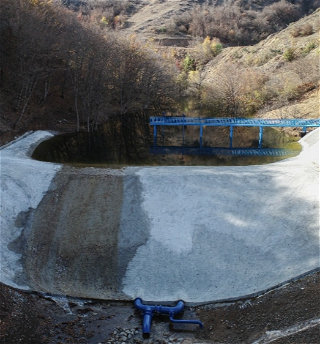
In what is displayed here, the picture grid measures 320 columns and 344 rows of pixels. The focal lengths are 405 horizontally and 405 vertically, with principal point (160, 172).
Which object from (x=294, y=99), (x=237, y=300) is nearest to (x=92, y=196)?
(x=237, y=300)

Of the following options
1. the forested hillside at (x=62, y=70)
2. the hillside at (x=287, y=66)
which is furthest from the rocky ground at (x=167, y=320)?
the hillside at (x=287, y=66)

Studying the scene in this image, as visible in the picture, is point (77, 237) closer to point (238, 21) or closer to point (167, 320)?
point (167, 320)

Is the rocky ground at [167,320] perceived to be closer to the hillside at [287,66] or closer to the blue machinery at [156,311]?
the blue machinery at [156,311]

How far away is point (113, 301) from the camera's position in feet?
53.8

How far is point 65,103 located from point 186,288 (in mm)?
34672

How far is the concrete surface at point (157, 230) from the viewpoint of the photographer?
17.3m

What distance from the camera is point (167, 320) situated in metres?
15.4

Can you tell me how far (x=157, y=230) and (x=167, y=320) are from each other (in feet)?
17.6

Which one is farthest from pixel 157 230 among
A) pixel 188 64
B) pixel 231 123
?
pixel 188 64

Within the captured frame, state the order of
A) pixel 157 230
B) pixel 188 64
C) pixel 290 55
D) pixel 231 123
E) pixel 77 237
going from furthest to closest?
pixel 188 64 → pixel 290 55 → pixel 231 123 → pixel 157 230 → pixel 77 237

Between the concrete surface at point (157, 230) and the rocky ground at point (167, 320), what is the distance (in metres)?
0.69

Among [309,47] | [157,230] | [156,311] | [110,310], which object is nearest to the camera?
[156,311]

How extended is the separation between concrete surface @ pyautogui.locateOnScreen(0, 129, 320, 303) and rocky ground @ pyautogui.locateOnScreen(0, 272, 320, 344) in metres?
0.69

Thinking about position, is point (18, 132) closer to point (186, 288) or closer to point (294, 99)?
point (186, 288)
